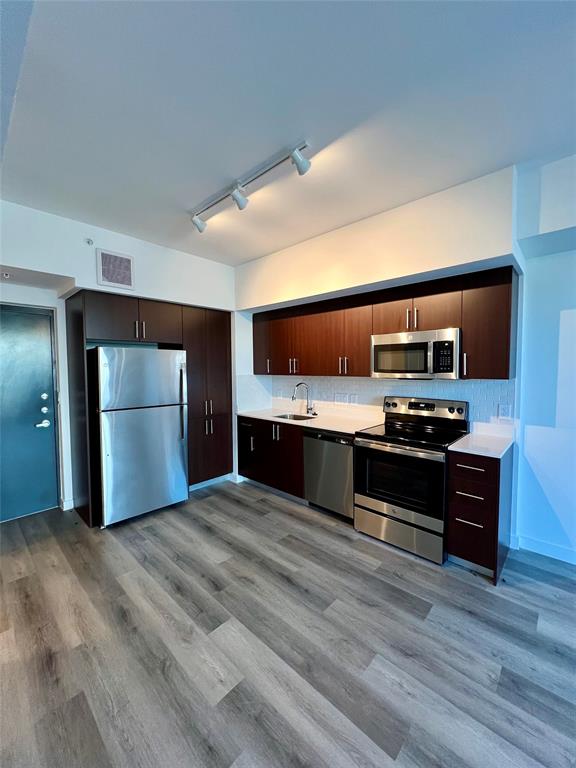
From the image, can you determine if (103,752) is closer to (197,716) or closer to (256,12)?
(197,716)

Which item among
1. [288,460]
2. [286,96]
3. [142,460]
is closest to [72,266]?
[142,460]

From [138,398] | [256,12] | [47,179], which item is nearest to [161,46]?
[256,12]

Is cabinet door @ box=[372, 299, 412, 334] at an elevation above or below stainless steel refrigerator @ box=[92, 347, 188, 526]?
above

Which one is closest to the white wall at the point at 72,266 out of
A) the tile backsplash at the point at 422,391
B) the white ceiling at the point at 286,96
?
the white ceiling at the point at 286,96

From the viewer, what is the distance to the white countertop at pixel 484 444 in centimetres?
221

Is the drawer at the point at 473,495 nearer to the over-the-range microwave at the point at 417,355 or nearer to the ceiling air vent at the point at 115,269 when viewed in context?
the over-the-range microwave at the point at 417,355

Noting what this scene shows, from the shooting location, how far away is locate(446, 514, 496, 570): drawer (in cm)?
221

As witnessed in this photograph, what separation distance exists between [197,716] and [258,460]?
2.55 metres

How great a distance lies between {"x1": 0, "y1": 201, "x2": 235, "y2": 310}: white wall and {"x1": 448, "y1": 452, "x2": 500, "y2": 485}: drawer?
3043mm

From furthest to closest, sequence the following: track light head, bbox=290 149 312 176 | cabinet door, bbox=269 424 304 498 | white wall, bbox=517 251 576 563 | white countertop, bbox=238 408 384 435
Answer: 1. cabinet door, bbox=269 424 304 498
2. white countertop, bbox=238 408 384 435
3. white wall, bbox=517 251 576 563
4. track light head, bbox=290 149 312 176

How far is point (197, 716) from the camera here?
4.62ft

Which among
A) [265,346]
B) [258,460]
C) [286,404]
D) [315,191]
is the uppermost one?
[315,191]

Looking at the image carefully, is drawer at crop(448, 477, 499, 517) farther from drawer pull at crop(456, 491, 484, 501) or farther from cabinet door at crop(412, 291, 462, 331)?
cabinet door at crop(412, 291, 462, 331)

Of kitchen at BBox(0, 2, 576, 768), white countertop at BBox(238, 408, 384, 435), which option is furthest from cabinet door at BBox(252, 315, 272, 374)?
white countertop at BBox(238, 408, 384, 435)
